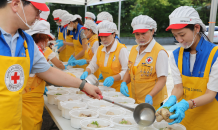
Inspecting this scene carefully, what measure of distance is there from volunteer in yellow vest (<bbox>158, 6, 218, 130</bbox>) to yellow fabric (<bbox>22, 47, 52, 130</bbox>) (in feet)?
4.63

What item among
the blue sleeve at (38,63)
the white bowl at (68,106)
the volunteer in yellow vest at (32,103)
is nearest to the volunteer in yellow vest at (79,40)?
the volunteer in yellow vest at (32,103)

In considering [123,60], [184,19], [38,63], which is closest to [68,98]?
[38,63]

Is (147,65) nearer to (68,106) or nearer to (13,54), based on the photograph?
(68,106)

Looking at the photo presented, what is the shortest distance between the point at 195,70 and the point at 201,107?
14.2 inches

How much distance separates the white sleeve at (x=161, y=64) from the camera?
2403mm

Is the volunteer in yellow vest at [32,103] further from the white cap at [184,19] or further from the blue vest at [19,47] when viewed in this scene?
the white cap at [184,19]

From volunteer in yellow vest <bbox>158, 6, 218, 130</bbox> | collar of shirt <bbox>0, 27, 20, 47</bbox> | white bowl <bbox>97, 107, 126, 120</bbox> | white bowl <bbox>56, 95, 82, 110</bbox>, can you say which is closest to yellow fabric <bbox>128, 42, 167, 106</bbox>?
volunteer in yellow vest <bbox>158, 6, 218, 130</bbox>

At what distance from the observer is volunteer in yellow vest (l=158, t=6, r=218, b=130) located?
1707 mm

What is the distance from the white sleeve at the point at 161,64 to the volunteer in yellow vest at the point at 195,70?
424 mm

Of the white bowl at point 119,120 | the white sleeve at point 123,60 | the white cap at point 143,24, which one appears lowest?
the white bowl at point 119,120

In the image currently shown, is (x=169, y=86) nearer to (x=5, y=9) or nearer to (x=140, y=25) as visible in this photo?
(x=140, y=25)

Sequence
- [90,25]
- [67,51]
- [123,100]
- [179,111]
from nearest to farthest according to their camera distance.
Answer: [179,111], [123,100], [90,25], [67,51]

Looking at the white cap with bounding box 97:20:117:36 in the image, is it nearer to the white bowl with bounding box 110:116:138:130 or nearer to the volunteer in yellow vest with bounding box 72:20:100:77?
the volunteer in yellow vest with bounding box 72:20:100:77

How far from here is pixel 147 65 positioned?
2.48 m
